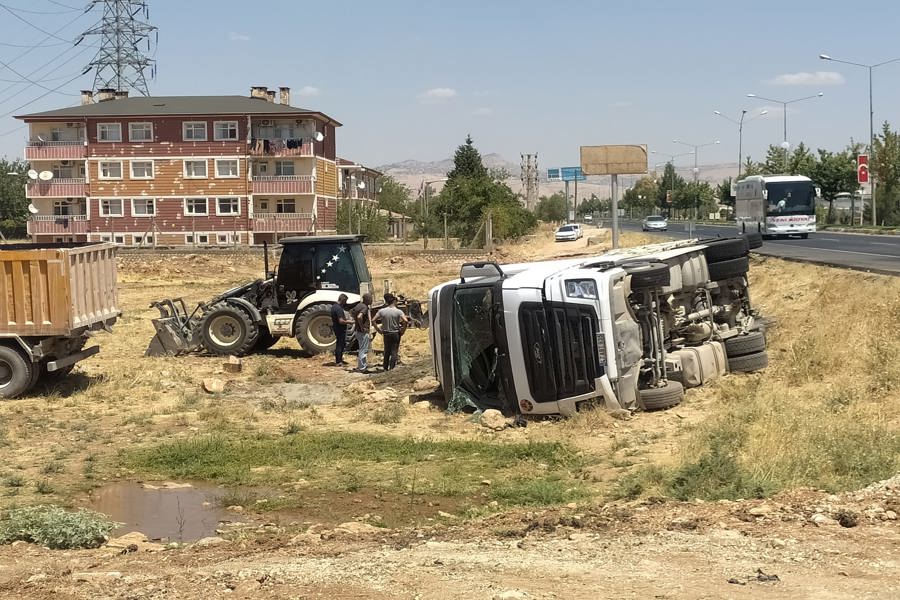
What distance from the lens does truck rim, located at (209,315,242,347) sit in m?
21.0

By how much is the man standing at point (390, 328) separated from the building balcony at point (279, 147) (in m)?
47.6

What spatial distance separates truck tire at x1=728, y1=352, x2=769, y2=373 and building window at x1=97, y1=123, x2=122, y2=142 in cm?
5622

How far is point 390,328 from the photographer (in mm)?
18547

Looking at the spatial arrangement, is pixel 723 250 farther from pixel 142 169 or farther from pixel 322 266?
pixel 142 169

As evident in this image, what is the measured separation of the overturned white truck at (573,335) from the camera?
43.4 ft

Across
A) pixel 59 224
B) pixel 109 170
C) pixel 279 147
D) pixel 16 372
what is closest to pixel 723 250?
pixel 16 372

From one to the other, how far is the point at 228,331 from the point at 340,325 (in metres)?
2.81

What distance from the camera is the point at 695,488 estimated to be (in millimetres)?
9242

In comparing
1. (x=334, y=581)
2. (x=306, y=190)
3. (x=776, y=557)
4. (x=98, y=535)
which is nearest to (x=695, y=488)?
(x=776, y=557)

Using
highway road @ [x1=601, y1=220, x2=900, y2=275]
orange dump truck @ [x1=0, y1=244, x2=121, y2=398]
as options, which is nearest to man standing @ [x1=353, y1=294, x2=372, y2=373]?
orange dump truck @ [x1=0, y1=244, x2=121, y2=398]

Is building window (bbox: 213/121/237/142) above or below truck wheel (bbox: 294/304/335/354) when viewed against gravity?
above

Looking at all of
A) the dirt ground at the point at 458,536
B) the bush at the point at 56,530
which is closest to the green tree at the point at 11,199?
the dirt ground at the point at 458,536

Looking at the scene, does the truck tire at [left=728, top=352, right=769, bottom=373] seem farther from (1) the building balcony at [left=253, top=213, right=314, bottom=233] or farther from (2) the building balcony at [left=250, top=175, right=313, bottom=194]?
(2) the building balcony at [left=250, top=175, right=313, bottom=194]

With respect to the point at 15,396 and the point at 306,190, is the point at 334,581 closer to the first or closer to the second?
the point at 15,396
